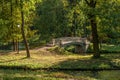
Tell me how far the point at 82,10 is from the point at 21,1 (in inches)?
349

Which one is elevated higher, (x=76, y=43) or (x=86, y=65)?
(x=86, y=65)

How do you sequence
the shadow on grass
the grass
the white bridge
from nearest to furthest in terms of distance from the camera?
the grass
the shadow on grass
the white bridge

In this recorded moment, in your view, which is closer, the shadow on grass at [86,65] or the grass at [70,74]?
the grass at [70,74]

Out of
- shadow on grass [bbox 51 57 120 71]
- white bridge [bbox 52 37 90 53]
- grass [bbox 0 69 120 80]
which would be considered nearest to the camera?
grass [bbox 0 69 120 80]

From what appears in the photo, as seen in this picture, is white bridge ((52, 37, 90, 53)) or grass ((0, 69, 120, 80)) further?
white bridge ((52, 37, 90, 53))

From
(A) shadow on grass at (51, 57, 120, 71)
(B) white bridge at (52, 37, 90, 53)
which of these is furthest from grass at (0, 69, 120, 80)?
(B) white bridge at (52, 37, 90, 53)

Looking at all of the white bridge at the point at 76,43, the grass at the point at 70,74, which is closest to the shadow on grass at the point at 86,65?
the grass at the point at 70,74

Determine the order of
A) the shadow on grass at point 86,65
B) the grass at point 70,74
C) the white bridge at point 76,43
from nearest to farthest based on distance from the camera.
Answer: the grass at point 70,74
the shadow on grass at point 86,65
the white bridge at point 76,43

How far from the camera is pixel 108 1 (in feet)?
155

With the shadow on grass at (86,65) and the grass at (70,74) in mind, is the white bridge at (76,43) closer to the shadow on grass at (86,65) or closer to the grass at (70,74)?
the shadow on grass at (86,65)

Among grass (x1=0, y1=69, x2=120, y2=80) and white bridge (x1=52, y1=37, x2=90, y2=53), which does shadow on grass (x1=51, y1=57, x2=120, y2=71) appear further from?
white bridge (x1=52, y1=37, x2=90, y2=53)

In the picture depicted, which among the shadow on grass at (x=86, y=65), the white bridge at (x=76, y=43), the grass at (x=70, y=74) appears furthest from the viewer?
the white bridge at (x=76, y=43)

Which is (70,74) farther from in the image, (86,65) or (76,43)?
(76,43)

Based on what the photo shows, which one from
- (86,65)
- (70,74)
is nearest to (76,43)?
(86,65)
